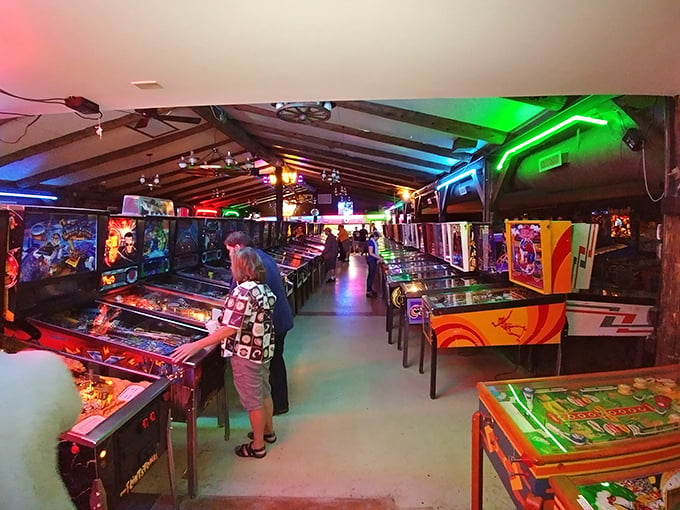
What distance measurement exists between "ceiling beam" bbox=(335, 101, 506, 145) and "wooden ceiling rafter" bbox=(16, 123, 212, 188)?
546 centimetres

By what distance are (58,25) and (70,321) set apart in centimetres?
159

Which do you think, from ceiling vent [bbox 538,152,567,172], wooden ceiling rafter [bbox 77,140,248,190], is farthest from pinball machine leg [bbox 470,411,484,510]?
wooden ceiling rafter [bbox 77,140,248,190]

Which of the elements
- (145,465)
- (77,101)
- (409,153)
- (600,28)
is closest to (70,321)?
(145,465)

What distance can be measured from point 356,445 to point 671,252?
2359mm

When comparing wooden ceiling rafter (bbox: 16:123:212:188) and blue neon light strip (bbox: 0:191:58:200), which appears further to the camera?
blue neon light strip (bbox: 0:191:58:200)

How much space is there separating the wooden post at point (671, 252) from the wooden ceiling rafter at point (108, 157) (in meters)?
8.72

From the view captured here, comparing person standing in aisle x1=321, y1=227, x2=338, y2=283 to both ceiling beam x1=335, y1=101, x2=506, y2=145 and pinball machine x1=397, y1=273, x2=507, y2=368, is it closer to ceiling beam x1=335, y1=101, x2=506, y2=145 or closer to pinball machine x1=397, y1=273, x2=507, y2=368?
ceiling beam x1=335, y1=101, x2=506, y2=145

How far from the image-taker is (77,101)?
2.57 metres

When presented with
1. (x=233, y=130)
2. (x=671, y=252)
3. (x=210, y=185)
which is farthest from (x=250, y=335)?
(x=210, y=185)

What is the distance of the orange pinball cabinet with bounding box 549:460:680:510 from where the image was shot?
103 centimetres

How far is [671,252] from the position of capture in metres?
2.33

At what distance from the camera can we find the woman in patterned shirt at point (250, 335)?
2246 mm

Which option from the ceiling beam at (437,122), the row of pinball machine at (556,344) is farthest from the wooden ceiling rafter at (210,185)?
the row of pinball machine at (556,344)

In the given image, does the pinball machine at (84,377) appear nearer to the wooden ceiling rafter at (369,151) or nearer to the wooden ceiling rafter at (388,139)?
the wooden ceiling rafter at (388,139)
